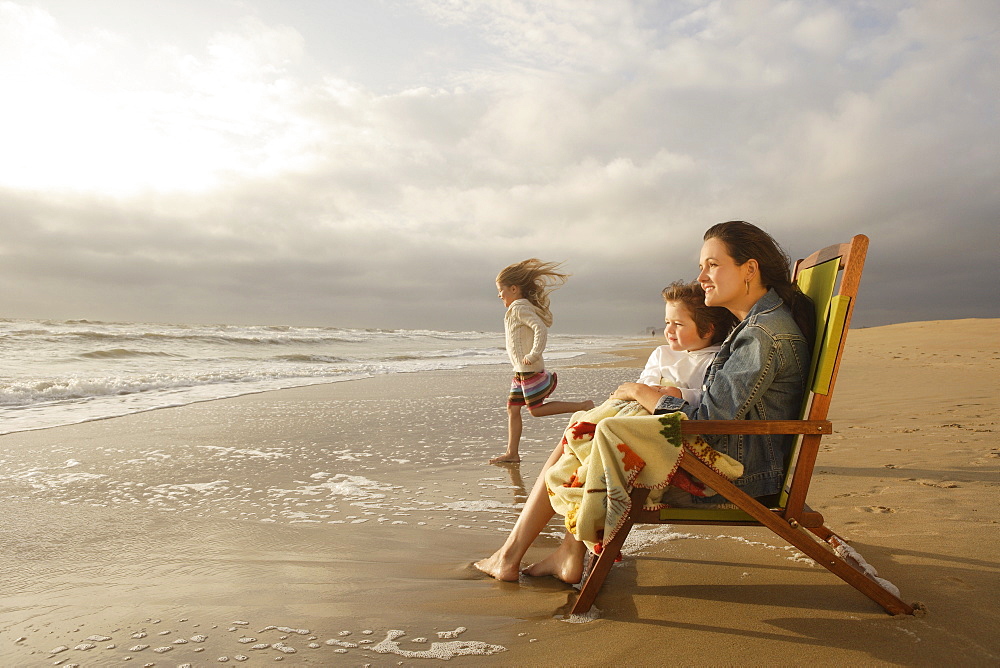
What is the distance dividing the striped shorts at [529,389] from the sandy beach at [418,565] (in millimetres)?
547

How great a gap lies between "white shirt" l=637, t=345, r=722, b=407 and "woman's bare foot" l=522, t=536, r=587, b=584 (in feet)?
2.73

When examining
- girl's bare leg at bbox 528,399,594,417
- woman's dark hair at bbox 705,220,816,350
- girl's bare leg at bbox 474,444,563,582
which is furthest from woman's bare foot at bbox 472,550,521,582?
girl's bare leg at bbox 528,399,594,417

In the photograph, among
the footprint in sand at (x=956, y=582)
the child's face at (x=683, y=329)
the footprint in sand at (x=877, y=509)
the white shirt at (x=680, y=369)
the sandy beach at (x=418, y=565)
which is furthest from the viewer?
the footprint in sand at (x=877, y=509)

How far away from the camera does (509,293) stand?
19.2 ft

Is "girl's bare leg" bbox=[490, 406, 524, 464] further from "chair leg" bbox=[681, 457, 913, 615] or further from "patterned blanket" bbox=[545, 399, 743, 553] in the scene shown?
"chair leg" bbox=[681, 457, 913, 615]

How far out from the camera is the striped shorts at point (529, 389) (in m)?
5.63

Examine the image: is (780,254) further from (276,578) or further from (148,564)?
A: (148,564)

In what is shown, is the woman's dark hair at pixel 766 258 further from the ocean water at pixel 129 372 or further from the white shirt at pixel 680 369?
the ocean water at pixel 129 372

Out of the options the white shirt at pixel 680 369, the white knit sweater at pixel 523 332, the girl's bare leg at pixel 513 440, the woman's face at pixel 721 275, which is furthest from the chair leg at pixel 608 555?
the white knit sweater at pixel 523 332

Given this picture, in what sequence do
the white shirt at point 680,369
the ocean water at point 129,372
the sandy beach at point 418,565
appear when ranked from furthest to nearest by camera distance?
the ocean water at point 129,372 → the white shirt at point 680,369 → the sandy beach at point 418,565

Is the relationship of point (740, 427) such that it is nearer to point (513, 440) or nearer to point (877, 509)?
point (877, 509)

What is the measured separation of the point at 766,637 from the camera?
2270 millimetres

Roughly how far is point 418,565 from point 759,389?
187 cm

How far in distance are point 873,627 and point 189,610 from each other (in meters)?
2.74
